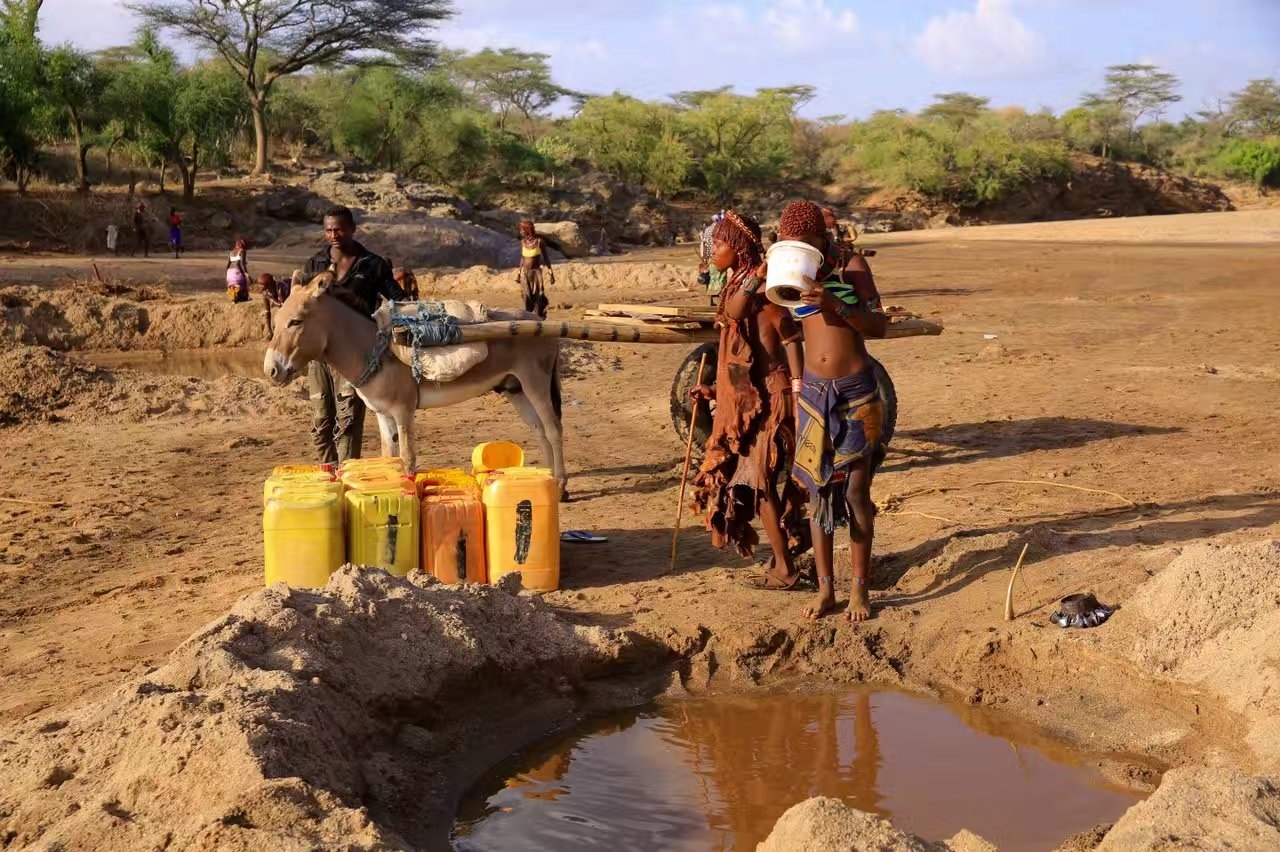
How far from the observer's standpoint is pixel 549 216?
133 feet

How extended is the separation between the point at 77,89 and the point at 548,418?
2770 centimetres

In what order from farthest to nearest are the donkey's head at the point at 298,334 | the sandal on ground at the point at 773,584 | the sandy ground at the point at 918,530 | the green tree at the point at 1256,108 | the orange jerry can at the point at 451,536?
1. the green tree at the point at 1256,108
2. the donkey's head at the point at 298,334
3. the sandal on ground at the point at 773,584
4. the orange jerry can at the point at 451,536
5. the sandy ground at the point at 918,530

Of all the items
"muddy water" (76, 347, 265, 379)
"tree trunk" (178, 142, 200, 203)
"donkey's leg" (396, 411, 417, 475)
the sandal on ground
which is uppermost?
"tree trunk" (178, 142, 200, 203)

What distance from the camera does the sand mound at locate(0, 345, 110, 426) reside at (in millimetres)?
11828

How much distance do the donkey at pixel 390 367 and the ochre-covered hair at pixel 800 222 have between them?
290 centimetres

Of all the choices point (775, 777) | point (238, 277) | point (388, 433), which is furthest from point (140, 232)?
point (775, 777)

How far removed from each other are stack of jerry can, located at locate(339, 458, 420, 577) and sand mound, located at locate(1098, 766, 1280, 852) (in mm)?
3682

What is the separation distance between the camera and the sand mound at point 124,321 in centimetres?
1664

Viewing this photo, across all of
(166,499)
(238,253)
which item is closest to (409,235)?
(238,253)

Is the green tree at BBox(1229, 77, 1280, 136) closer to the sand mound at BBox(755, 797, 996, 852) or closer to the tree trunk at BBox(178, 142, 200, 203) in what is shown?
the tree trunk at BBox(178, 142, 200, 203)

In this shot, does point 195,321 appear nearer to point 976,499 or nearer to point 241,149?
point 976,499

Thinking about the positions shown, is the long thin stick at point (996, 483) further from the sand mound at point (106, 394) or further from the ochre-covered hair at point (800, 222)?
the sand mound at point (106, 394)

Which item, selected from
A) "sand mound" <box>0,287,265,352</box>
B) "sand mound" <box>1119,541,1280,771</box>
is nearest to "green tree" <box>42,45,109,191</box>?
"sand mound" <box>0,287,265,352</box>

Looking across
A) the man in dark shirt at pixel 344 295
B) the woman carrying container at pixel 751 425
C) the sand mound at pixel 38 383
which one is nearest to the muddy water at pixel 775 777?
the woman carrying container at pixel 751 425
